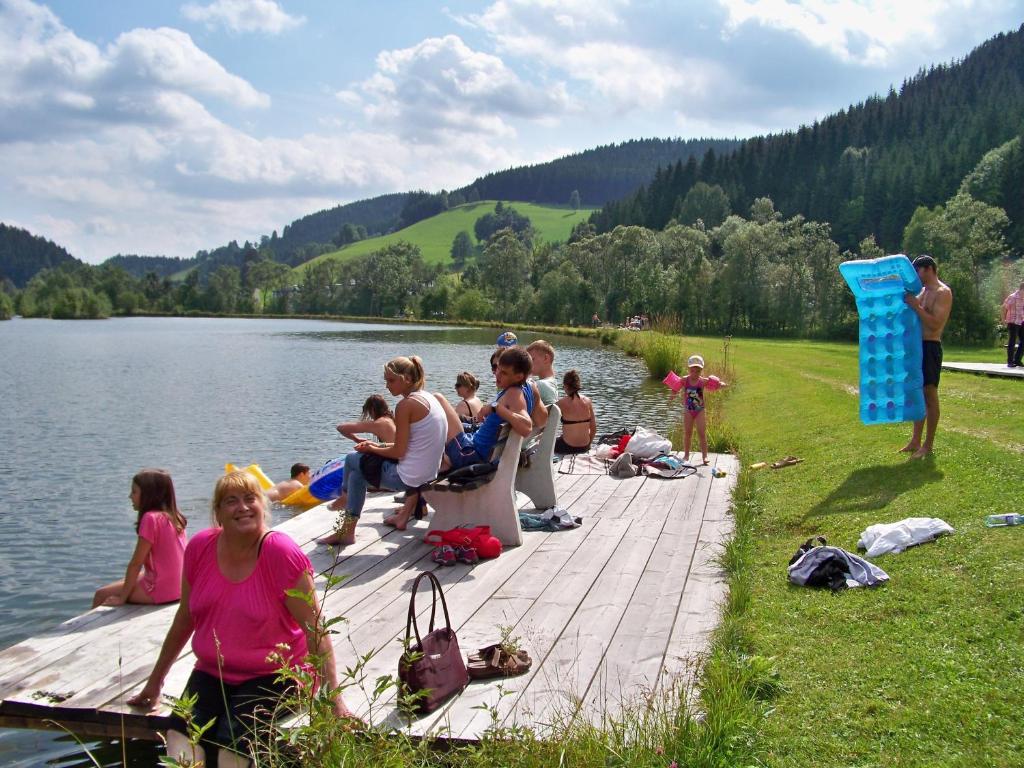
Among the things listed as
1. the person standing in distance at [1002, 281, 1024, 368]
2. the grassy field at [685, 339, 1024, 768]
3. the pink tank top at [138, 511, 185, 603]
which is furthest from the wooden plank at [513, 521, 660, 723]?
the person standing in distance at [1002, 281, 1024, 368]

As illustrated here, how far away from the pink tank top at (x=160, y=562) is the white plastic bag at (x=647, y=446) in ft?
20.9

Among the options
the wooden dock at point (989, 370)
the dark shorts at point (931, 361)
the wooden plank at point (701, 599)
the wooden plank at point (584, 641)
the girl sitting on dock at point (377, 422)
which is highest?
the dark shorts at point (931, 361)

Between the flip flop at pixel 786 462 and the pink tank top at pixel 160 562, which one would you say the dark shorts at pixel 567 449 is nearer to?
the flip flop at pixel 786 462

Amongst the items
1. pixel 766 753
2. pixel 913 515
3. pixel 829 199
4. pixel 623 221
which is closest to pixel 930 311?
pixel 913 515

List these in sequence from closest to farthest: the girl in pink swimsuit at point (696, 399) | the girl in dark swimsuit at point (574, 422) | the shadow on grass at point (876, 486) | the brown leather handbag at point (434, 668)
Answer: the brown leather handbag at point (434, 668) → the shadow on grass at point (876, 486) → the girl in pink swimsuit at point (696, 399) → the girl in dark swimsuit at point (574, 422)

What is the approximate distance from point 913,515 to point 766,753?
4015mm

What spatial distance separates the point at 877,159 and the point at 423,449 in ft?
403

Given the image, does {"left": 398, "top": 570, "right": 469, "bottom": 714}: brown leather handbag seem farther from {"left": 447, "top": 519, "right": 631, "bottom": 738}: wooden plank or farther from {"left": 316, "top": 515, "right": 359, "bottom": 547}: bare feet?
{"left": 316, "top": 515, "right": 359, "bottom": 547}: bare feet

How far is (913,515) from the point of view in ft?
22.5

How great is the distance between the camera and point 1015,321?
1585cm

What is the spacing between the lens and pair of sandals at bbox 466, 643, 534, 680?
14.0 ft

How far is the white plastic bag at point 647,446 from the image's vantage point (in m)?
10.8

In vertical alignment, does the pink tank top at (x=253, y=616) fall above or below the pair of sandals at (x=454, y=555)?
above

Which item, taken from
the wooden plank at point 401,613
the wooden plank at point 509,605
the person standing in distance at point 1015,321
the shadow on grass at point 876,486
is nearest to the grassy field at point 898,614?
the shadow on grass at point 876,486
